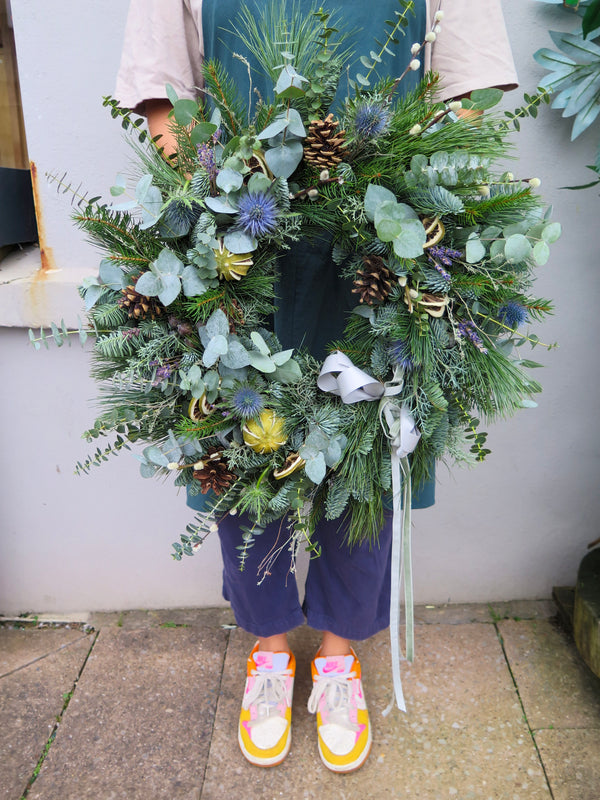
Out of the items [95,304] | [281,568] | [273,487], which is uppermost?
[95,304]

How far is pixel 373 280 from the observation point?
86cm

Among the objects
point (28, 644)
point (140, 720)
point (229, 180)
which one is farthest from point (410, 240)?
point (28, 644)

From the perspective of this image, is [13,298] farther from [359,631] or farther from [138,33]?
[359,631]

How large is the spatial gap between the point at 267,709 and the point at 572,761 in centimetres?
66

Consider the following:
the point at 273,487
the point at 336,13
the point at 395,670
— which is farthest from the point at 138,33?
the point at 395,670

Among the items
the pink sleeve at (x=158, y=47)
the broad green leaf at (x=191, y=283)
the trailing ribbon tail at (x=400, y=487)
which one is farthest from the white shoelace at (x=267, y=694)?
the pink sleeve at (x=158, y=47)

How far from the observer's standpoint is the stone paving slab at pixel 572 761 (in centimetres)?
125

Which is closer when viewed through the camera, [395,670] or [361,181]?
[361,181]

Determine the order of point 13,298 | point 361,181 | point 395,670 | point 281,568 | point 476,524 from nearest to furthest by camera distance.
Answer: point 361,181 → point 395,670 → point 281,568 → point 13,298 → point 476,524

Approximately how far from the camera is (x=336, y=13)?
938 millimetres

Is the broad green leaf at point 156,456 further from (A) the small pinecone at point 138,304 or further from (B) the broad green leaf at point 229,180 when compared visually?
(B) the broad green leaf at point 229,180

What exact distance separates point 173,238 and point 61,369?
763 millimetres

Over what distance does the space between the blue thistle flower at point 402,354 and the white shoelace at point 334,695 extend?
2.67ft

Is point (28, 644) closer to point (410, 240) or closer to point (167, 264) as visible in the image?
point (167, 264)
